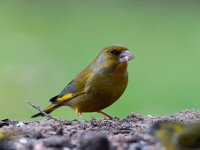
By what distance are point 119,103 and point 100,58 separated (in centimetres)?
331

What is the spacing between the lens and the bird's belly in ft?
19.7

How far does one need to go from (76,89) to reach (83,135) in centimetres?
178

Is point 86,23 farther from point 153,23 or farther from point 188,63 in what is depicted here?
point 188,63

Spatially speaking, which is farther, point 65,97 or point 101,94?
point 65,97

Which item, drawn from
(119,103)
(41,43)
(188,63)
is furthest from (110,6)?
(119,103)

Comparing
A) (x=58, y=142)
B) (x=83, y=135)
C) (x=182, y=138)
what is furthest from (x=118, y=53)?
(x=182, y=138)

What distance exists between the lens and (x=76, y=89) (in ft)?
20.8

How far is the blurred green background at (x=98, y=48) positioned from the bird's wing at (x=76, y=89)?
238 cm

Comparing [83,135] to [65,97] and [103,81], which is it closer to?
[103,81]

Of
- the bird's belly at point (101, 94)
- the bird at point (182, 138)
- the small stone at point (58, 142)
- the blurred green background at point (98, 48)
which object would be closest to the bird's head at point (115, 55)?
the bird's belly at point (101, 94)

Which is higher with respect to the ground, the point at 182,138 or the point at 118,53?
the point at 118,53

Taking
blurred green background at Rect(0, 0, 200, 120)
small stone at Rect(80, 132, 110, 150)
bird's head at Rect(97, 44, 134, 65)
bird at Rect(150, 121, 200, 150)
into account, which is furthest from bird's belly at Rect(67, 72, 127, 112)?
blurred green background at Rect(0, 0, 200, 120)

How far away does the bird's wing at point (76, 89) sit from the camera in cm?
623

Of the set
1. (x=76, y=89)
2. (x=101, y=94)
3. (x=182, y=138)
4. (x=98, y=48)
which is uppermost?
(x=98, y=48)
